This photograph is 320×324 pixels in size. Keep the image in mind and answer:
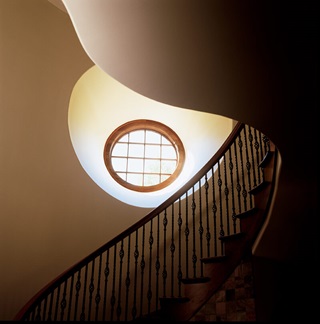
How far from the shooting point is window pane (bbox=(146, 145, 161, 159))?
636cm

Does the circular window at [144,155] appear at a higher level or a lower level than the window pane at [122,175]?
higher

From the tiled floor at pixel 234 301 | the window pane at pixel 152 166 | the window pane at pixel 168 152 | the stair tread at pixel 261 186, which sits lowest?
the tiled floor at pixel 234 301

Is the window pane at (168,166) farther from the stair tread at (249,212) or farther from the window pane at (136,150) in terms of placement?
the stair tread at (249,212)

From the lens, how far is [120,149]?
6344mm

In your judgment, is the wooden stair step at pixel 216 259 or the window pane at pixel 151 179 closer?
the wooden stair step at pixel 216 259

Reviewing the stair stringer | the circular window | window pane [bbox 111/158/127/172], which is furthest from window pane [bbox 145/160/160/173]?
the stair stringer

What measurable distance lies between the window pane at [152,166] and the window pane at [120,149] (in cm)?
37

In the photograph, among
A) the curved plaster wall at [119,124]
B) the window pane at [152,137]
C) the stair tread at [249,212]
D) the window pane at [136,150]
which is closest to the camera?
the stair tread at [249,212]

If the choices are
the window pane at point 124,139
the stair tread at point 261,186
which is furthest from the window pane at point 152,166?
the stair tread at point 261,186

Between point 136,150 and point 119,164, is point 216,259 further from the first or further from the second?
point 136,150

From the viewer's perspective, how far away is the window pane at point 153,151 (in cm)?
636

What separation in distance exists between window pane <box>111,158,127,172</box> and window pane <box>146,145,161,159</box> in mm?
377

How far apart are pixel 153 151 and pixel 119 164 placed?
0.56m

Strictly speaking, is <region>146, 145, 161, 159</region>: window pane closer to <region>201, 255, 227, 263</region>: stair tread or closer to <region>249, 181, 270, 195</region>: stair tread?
<region>249, 181, 270, 195</region>: stair tread
